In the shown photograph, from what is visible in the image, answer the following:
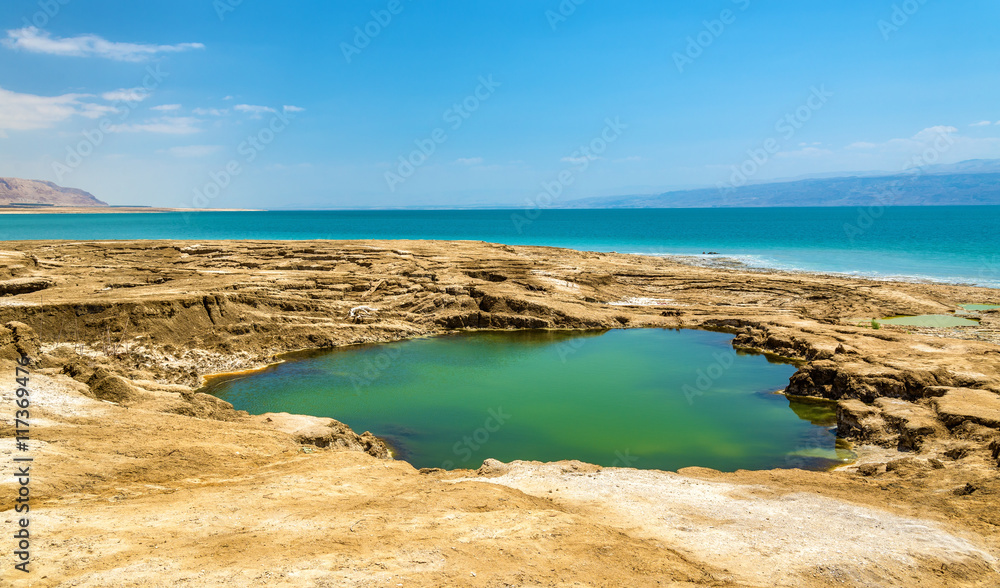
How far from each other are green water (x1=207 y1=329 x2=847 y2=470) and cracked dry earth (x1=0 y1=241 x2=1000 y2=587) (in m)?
1.57

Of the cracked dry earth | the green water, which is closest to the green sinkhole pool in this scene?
the cracked dry earth

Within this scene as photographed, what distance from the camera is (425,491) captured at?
391 inches

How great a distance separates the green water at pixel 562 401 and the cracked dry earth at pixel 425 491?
1567 mm

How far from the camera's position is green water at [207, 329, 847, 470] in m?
14.8

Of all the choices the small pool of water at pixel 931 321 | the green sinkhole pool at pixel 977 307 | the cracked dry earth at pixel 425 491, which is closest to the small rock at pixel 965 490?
the cracked dry earth at pixel 425 491

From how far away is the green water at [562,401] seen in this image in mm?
14828

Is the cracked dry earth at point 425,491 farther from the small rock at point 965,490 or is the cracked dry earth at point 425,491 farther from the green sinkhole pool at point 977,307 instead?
the green sinkhole pool at point 977,307

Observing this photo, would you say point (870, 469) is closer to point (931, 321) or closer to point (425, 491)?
point (425, 491)

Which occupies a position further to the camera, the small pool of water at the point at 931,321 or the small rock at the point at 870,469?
the small pool of water at the point at 931,321

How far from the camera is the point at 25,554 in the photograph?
21.6 ft

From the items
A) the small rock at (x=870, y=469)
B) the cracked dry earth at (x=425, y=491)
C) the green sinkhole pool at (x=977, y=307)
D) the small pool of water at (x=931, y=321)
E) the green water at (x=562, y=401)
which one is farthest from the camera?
the green sinkhole pool at (x=977, y=307)

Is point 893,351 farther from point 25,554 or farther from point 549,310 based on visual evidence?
point 25,554

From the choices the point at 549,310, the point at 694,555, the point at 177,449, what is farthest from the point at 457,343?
the point at 694,555

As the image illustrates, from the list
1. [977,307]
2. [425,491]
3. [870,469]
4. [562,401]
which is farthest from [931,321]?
[425,491]
